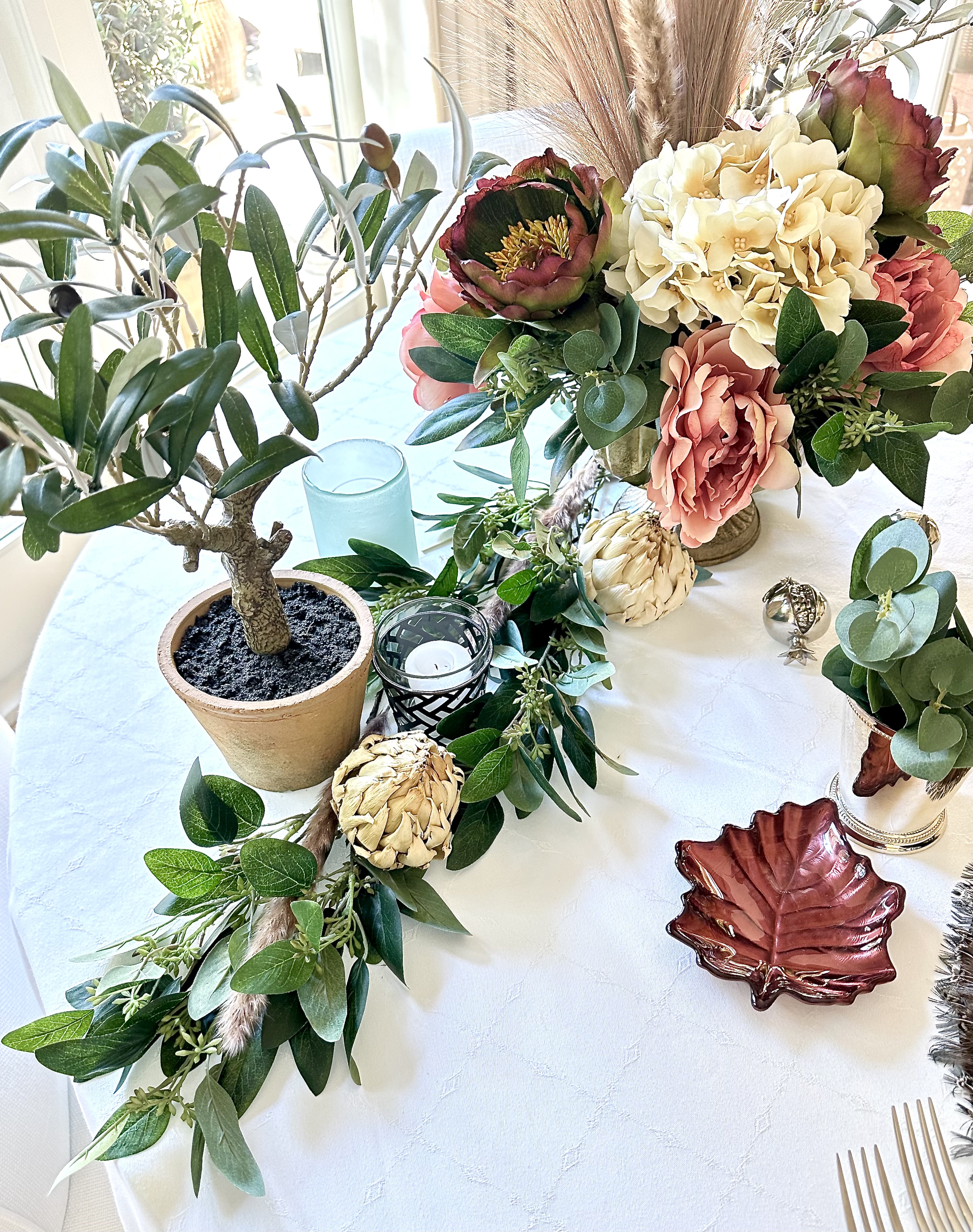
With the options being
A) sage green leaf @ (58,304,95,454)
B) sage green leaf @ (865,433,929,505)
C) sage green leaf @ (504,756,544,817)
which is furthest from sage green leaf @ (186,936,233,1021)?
sage green leaf @ (865,433,929,505)

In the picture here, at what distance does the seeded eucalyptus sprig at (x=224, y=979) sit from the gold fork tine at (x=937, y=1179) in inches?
11.0

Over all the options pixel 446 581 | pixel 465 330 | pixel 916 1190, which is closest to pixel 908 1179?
pixel 916 1190

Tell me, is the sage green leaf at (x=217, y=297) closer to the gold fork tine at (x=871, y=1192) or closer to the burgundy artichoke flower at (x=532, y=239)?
the burgundy artichoke flower at (x=532, y=239)

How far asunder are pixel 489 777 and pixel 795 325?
1.17 ft

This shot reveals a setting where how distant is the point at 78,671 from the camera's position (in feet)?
2.82

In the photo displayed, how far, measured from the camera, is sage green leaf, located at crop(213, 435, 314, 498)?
0.54 meters

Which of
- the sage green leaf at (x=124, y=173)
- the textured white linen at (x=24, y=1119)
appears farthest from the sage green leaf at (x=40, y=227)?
the textured white linen at (x=24, y=1119)

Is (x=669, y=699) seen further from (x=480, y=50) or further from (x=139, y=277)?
(x=480, y=50)

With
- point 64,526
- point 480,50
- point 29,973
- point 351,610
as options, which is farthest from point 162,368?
point 480,50

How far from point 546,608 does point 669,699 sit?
0.40ft

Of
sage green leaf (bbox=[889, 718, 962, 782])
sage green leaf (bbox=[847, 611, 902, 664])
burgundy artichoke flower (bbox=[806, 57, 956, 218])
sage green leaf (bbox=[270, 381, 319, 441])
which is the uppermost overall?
burgundy artichoke flower (bbox=[806, 57, 956, 218])

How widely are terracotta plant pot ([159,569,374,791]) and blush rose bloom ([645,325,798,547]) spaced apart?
0.24m

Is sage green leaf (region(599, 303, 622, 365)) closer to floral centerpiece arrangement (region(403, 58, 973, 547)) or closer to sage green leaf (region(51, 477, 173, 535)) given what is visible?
floral centerpiece arrangement (region(403, 58, 973, 547))

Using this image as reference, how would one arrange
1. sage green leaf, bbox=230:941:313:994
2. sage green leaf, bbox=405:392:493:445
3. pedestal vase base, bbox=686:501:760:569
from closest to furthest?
1. sage green leaf, bbox=230:941:313:994
2. sage green leaf, bbox=405:392:493:445
3. pedestal vase base, bbox=686:501:760:569
